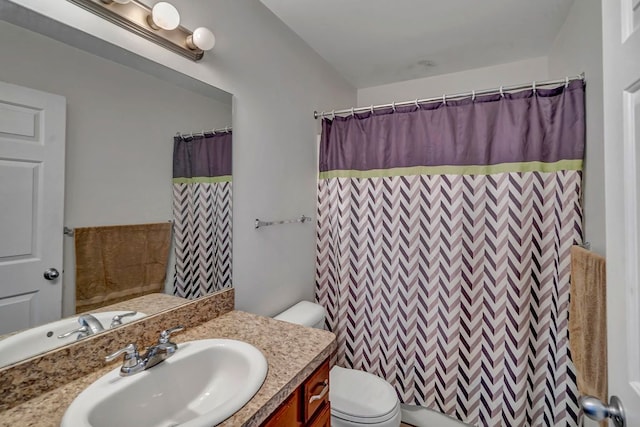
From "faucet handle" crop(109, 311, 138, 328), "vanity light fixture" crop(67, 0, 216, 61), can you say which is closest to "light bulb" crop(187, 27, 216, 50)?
"vanity light fixture" crop(67, 0, 216, 61)

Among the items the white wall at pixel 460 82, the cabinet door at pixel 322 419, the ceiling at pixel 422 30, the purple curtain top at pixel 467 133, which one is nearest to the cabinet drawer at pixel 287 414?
the cabinet door at pixel 322 419

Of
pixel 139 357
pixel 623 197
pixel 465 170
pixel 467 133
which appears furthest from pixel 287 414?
pixel 467 133

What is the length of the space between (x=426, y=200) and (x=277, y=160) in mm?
903

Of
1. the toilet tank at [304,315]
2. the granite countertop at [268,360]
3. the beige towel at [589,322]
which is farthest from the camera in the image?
the toilet tank at [304,315]

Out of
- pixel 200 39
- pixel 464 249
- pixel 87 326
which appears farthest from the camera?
pixel 464 249

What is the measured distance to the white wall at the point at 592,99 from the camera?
49.1 inches

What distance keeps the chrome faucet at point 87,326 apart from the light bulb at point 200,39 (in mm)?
1030

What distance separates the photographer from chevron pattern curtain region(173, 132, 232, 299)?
1202 millimetres

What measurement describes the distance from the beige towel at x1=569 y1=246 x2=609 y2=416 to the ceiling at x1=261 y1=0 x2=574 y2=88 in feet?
4.33

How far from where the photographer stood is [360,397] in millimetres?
1521

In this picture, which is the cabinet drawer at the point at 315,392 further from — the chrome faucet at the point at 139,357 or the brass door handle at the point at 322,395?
the chrome faucet at the point at 139,357

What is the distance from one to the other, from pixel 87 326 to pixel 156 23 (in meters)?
1.01

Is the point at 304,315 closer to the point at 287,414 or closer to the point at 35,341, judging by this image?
the point at 287,414

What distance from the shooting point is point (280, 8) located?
5.33ft
